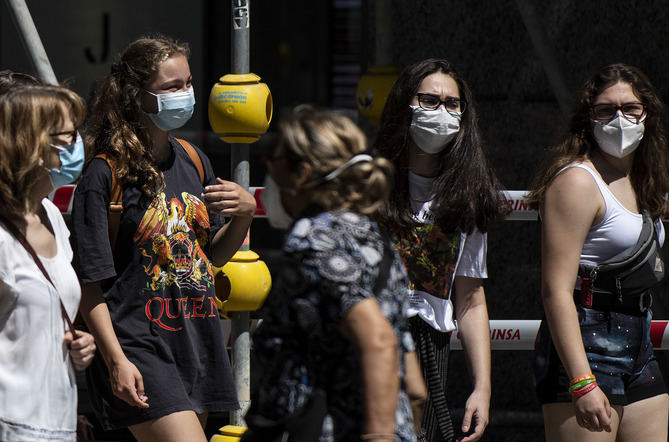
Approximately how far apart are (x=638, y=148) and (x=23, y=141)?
1936 millimetres

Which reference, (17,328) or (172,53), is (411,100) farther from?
(17,328)

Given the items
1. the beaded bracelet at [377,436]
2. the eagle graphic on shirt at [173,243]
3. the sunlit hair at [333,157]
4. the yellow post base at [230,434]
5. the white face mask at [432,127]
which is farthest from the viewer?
the yellow post base at [230,434]

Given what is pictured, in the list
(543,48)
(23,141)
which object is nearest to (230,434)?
(23,141)

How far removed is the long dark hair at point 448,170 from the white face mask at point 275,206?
0.80 m

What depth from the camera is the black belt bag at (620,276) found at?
3.49 metres

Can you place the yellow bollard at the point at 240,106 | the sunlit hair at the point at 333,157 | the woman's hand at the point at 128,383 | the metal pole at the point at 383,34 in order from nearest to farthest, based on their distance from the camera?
the sunlit hair at the point at 333,157
the woman's hand at the point at 128,383
the yellow bollard at the point at 240,106
the metal pole at the point at 383,34

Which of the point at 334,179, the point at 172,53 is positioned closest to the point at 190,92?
the point at 172,53

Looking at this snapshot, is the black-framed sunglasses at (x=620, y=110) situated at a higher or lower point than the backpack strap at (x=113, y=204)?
higher

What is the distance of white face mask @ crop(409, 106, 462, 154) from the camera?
3.48 metres

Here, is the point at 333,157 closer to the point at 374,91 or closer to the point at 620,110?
the point at 620,110

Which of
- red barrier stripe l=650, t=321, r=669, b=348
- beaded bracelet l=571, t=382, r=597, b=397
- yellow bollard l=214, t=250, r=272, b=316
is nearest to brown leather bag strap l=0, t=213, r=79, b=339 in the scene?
yellow bollard l=214, t=250, r=272, b=316

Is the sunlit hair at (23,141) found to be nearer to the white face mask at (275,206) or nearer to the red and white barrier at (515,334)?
the white face mask at (275,206)

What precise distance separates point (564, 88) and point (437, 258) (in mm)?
1578

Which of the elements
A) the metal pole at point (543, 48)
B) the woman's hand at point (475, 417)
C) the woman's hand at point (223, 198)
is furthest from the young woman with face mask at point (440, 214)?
the metal pole at point (543, 48)
